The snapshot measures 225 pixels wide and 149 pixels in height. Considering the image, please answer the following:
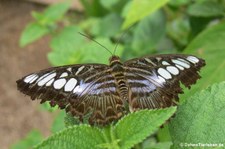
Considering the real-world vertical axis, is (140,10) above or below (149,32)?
below

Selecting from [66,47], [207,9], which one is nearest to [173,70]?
[207,9]

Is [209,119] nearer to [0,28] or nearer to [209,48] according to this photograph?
[209,48]

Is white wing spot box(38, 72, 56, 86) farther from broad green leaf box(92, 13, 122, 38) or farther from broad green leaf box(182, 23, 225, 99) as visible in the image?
broad green leaf box(92, 13, 122, 38)

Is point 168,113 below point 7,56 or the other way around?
below

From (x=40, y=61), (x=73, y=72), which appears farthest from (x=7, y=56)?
(x=73, y=72)

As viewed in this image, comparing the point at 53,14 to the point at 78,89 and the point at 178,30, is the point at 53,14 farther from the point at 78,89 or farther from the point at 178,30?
the point at 78,89

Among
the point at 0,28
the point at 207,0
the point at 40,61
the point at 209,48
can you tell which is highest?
the point at 0,28
